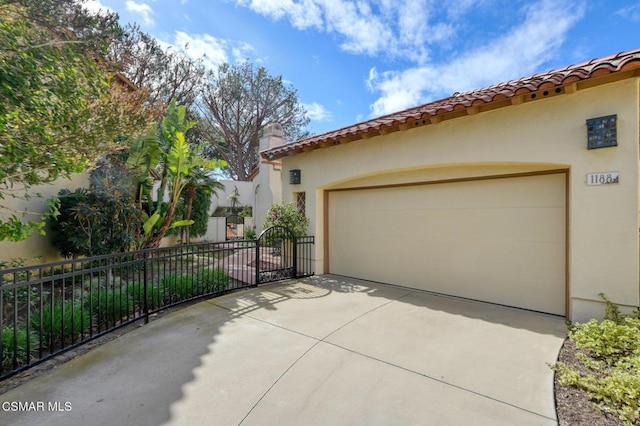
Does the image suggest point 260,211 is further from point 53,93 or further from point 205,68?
point 53,93

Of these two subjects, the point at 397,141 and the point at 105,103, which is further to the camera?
the point at 397,141

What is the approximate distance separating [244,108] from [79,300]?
57.6 ft

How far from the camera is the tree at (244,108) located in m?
19.1

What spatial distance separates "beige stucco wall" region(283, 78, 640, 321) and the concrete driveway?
3.13ft

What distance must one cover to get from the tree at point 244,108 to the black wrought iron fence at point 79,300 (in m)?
15.1

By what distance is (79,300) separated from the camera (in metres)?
4.80

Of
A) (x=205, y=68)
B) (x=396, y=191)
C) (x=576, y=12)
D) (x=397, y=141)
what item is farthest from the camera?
(x=205, y=68)

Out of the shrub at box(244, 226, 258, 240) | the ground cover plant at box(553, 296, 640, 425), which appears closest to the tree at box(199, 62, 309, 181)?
the shrub at box(244, 226, 258, 240)

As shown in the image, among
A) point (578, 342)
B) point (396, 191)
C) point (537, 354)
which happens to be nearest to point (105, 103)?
point (396, 191)

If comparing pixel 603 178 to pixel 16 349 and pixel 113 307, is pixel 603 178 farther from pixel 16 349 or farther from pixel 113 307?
pixel 16 349

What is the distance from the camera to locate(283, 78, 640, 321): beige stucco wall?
4.17 meters

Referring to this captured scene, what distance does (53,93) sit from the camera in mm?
3348

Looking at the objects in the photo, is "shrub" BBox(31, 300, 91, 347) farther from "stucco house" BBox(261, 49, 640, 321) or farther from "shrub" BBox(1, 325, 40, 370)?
"stucco house" BBox(261, 49, 640, 321)

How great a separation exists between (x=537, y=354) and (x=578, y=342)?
53 cm
